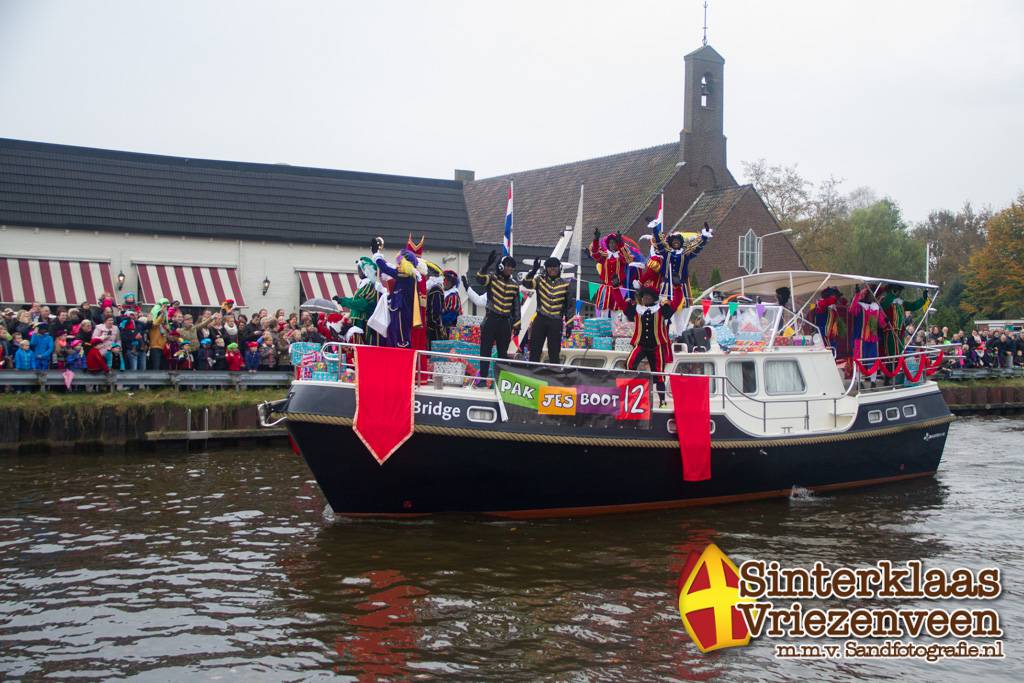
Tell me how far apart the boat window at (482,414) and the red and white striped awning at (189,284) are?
15.5 metres

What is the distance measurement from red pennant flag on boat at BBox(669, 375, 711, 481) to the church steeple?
32559 mm

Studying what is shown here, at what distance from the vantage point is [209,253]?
27078mm

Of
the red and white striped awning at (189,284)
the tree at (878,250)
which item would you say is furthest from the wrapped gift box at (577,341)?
the tree at (878,250)

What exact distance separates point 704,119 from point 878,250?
24341 mm

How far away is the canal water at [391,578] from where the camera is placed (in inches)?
328

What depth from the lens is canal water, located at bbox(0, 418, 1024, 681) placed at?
27.3 ft

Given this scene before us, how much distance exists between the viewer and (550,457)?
504 inches

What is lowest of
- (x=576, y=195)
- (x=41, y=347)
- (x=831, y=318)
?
(x=41, y=347)

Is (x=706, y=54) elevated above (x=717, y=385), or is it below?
above

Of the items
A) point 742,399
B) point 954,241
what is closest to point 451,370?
point 742,399

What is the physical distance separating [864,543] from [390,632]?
6668mm

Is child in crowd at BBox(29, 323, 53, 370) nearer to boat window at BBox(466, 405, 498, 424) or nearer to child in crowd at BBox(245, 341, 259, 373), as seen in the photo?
child in crowd at BBox(245, 341, 259, 373)

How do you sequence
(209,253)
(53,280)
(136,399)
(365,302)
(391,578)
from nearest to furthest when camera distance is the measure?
(391,578) → (365,302) → (136,399) → (53,280) → (209,253)

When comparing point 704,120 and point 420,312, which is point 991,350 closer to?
point 704,120
